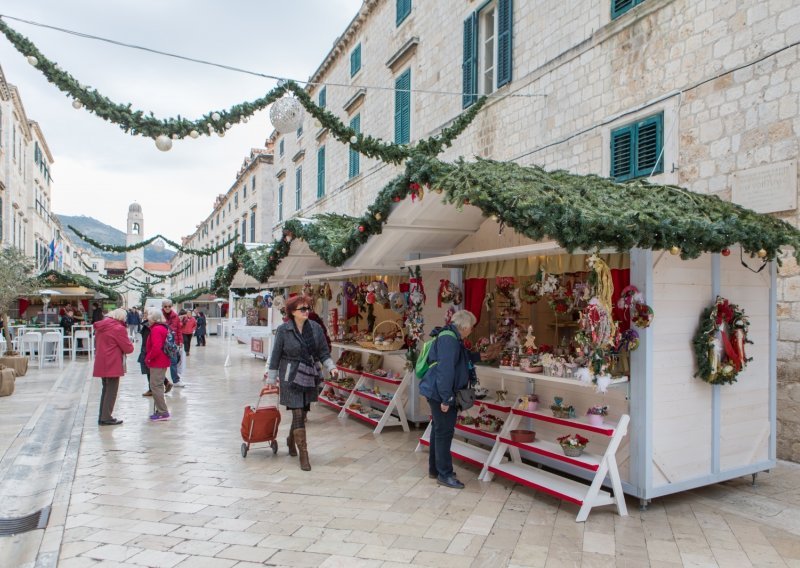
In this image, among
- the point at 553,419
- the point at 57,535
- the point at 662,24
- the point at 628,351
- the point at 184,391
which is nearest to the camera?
the point at 57,535

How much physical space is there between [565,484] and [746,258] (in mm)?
2642

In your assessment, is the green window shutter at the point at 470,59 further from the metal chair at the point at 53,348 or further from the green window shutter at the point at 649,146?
the metal chair at the point at 53,348

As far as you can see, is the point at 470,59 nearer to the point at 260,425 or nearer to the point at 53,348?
the point at 260,425

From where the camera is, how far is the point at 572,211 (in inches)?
166

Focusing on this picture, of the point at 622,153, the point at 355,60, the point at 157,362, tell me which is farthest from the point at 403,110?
the point at 157,362

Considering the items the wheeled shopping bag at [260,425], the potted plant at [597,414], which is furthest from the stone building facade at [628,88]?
→ the wheeled shopping bag at [260,425]

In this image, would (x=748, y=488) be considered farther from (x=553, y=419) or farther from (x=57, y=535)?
(x=57, y=535)

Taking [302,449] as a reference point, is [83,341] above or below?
below

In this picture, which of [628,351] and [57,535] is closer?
[57,535]

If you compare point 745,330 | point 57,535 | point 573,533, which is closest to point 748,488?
point 745,330

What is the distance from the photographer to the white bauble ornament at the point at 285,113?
266 inches

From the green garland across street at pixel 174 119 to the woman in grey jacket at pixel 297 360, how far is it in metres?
2.16

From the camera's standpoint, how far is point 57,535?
13.4 ft

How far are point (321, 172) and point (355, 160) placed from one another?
3.32m
